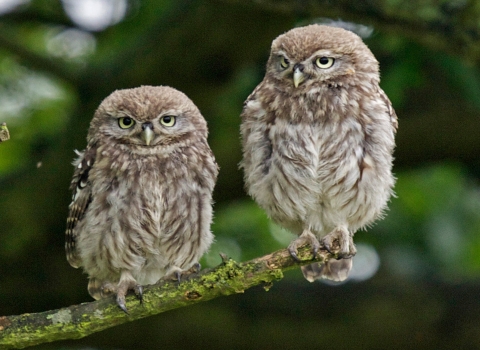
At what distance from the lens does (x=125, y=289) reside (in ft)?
16.0

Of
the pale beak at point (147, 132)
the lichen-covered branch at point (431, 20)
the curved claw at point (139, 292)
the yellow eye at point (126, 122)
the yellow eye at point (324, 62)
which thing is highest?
the lichen-covered branch at point (431, 20)

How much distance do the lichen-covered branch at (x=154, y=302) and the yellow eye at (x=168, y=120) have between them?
1073mm

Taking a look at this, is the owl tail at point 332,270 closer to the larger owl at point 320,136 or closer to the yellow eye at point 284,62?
the larger owl at point 320,136

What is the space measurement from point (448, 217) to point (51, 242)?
3337 millimetres

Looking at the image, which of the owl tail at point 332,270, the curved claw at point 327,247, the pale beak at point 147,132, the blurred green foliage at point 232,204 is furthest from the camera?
the blurred green foliage at point 232,204

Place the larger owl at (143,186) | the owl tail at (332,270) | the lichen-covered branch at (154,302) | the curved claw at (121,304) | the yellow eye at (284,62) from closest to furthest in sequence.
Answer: the lichen-covered branch at (154,302)
the curved claw at (121,304)
the yellow eye at (284,62)
the larger owl at (143,186)
the owl tail at (332,270)

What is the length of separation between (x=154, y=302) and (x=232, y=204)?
11.5ft

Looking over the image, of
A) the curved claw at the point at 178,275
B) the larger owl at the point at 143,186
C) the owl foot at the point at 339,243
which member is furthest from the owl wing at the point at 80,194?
the owl foot at the point at 339,243

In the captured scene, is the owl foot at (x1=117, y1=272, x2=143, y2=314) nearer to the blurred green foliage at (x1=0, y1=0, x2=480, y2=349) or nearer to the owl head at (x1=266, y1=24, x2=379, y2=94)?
the owl head at (x1=266, y1=24, x2=379, y2=94)

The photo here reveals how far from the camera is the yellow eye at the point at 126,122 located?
532 cm

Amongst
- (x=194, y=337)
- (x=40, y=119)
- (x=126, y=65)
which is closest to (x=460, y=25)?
(x=126, y=65)

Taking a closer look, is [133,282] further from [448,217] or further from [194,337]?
[448,217]

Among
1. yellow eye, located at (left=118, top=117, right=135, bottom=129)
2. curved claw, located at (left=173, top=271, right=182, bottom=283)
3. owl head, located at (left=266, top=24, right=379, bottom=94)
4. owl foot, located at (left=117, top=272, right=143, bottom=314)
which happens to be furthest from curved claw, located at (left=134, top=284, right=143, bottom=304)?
owl head, located at (left=266, top=24, right=379, bottom=94)

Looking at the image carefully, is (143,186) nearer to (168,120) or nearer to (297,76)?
(168,120)
